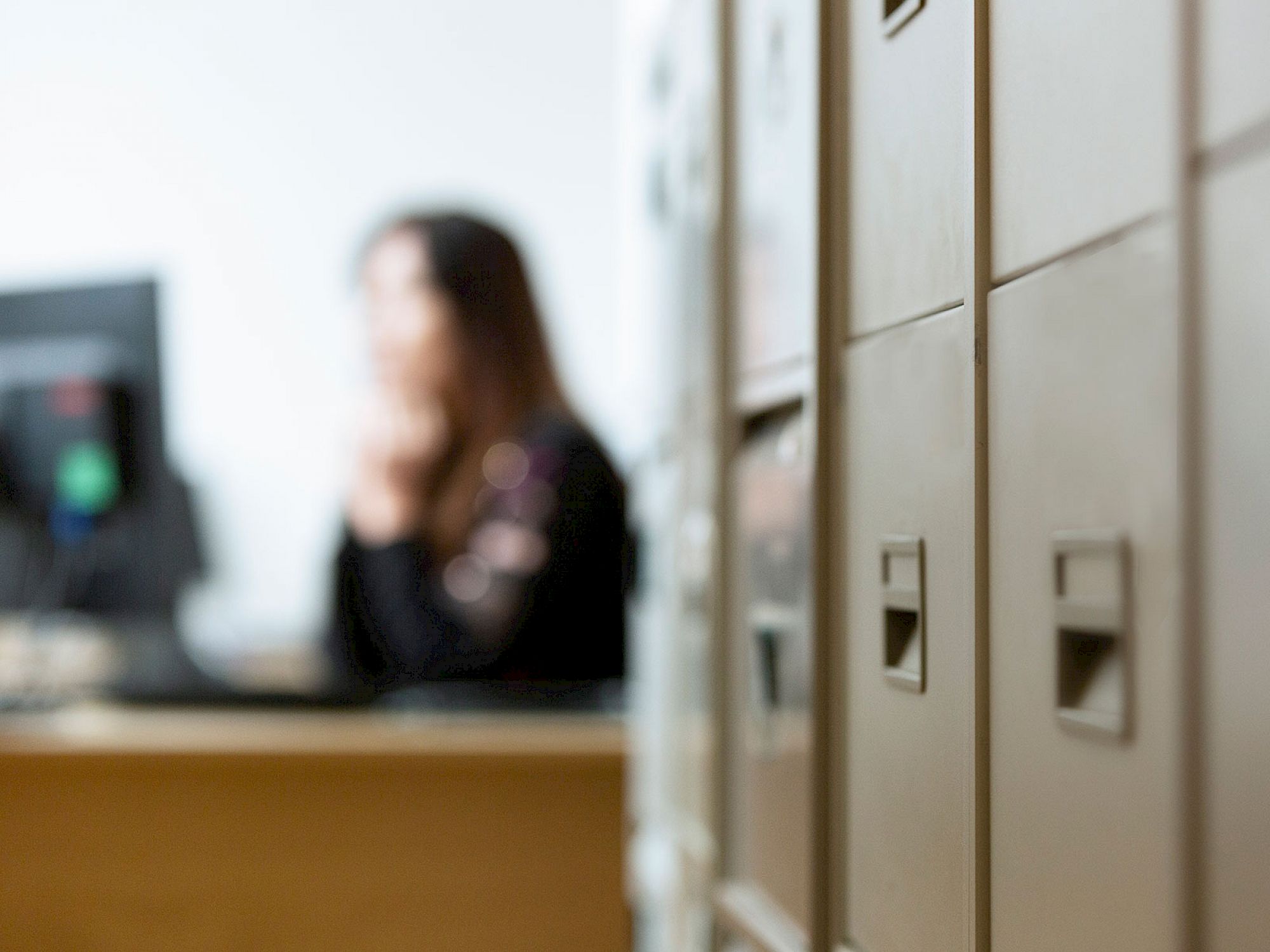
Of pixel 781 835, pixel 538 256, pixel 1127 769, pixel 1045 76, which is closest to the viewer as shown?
pixel 1127 769

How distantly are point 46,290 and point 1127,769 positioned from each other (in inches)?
102

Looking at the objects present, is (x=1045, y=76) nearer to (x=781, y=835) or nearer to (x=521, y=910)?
(x=781, y=835)

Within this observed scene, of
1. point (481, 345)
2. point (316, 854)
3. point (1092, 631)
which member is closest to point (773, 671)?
point (1092, 631)

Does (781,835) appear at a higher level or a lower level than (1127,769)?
lower

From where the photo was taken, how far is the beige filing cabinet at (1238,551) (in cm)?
59

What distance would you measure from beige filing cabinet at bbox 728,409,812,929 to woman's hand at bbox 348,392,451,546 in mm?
1395

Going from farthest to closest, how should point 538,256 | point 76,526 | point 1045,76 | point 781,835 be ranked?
1. point 538,256
2. point 76,526
3. point 781,835
4. point 1045,76

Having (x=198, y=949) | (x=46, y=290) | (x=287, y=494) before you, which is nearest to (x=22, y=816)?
(x=198, y=949)

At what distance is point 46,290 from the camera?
285 cm

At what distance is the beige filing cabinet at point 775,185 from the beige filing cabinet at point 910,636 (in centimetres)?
17

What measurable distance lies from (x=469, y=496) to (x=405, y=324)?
1.28 ft

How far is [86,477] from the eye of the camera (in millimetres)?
2783

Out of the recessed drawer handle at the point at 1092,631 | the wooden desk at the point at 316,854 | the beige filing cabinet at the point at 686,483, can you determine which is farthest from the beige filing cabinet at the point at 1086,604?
the wooden desk at the point at 316,854

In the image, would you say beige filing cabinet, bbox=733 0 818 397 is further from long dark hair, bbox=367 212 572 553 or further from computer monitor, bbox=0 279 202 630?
computer monitor, bbox=0 279 202 630
